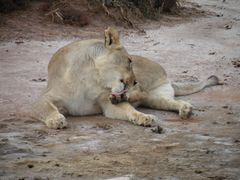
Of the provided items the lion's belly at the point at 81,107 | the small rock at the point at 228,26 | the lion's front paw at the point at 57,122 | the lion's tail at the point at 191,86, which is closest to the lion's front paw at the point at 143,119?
the lion's belly at the point at 81,107

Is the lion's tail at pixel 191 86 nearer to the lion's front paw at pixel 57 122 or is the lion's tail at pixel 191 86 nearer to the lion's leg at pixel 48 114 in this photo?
the lion's leg at pixel 48 114

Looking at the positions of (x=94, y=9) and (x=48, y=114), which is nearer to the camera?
(x=48, y=114)

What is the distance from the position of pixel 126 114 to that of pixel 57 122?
71cm

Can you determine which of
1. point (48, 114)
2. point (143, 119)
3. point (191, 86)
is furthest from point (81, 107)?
point (191, 86)

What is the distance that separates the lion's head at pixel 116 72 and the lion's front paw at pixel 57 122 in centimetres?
56

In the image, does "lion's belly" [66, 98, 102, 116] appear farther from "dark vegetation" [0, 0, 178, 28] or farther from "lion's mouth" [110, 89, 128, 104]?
"dark vegetation" [0, 0, 178, 28]

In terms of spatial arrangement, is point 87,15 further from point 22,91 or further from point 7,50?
point 22,91

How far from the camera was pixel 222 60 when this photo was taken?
30.7ft

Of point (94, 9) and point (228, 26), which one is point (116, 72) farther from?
point (228, 26)

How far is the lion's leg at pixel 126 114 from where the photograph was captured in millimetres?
5559

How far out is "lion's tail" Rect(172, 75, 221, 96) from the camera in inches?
275

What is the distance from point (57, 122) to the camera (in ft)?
17.5

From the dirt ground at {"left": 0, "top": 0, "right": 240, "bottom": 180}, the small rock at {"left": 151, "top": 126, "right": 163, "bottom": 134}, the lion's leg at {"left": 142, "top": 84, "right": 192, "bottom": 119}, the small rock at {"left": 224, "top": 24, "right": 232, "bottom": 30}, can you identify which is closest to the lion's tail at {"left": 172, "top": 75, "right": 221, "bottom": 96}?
the dirt ground at {"left": 0, "top": 0, "right": 240, "bottom": 180}

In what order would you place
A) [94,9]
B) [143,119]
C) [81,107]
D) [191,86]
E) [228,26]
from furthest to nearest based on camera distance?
[228,26] < [94,9] < [191,86] < [81,107] < [143,119]
